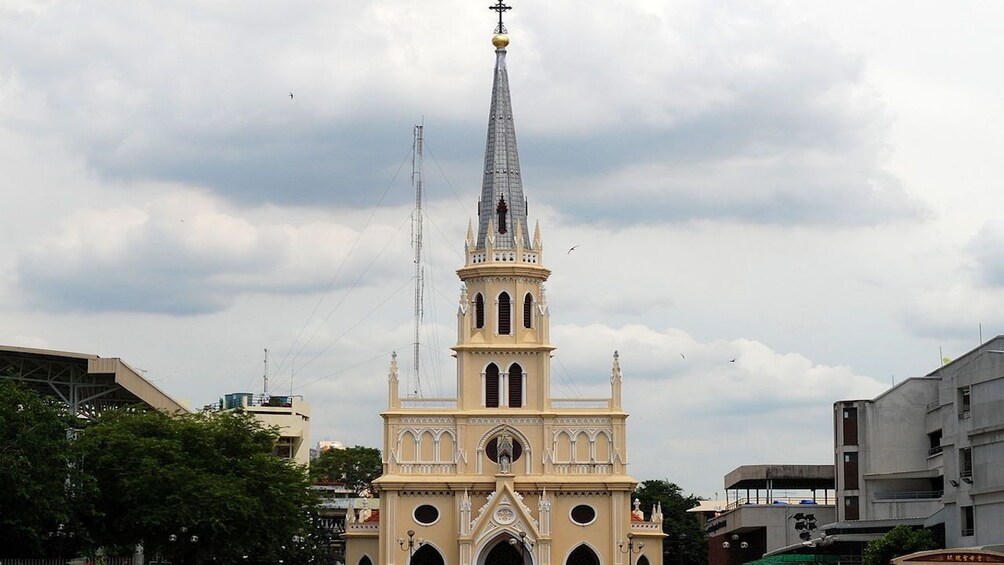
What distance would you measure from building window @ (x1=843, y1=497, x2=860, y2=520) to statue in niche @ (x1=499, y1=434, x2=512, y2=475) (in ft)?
70.7

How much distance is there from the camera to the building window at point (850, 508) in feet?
345

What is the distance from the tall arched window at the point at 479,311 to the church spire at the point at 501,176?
337 centimetres

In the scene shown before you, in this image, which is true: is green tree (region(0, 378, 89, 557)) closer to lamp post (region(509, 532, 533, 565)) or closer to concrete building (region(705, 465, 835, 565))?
lamp post (region(509, 532, 533, 565))

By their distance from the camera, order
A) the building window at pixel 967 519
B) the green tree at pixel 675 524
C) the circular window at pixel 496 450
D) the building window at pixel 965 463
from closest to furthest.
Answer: the building window at pixel 967 519, the building window at pixel 965 463, the circular window at pixel 496 450, the green tree at pixel 675 524

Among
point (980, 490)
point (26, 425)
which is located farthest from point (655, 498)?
point (26, 425)

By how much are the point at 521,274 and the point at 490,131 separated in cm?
1031

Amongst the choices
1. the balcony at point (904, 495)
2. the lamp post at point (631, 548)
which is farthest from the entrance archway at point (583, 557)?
the balcony at point (904, 495)

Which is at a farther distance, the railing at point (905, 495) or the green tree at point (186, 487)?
the railing at point (905, 495)

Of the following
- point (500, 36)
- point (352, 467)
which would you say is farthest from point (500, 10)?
point (352, 467)

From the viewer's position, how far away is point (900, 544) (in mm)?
84875

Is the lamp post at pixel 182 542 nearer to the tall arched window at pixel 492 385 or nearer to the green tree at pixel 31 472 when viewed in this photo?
the green tree at pixel 31 472

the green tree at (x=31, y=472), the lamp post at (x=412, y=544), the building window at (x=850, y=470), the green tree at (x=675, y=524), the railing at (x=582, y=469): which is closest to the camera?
the green tree at (x=31, y=472)

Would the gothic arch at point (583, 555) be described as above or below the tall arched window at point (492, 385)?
below

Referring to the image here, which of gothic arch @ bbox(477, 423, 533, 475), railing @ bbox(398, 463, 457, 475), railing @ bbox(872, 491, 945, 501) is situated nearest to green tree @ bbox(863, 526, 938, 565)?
railing @ bbox(872, 491, 945, 501)
